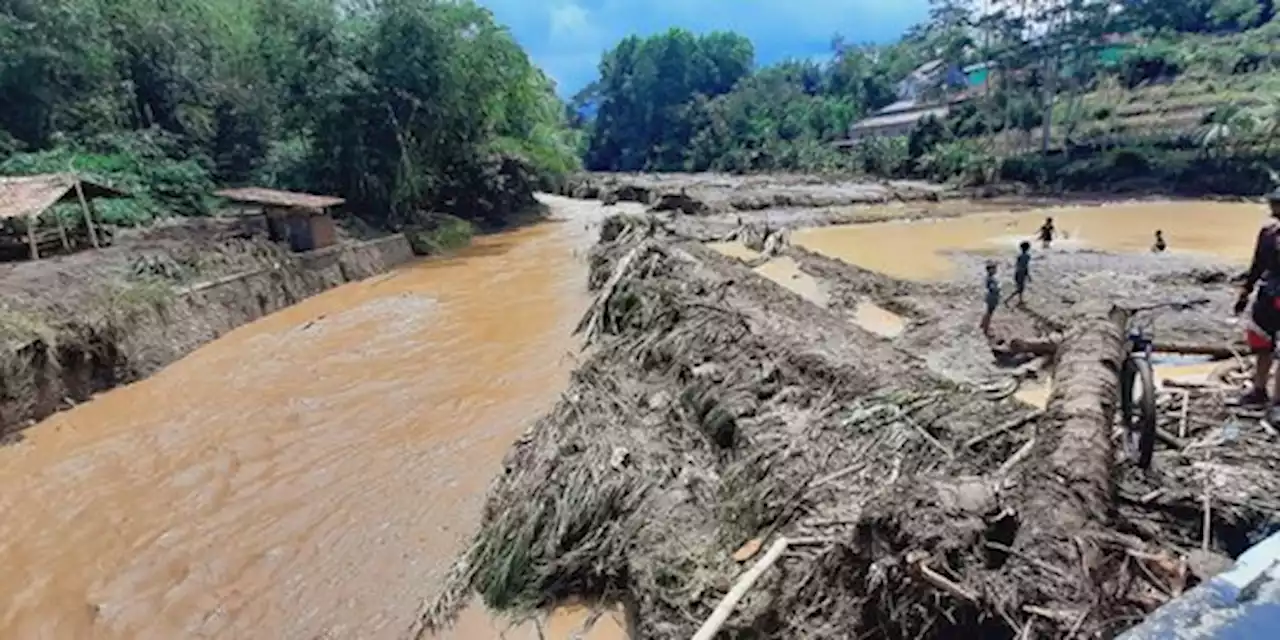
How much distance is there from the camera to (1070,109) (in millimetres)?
40938

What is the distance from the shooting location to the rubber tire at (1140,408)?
4.34m

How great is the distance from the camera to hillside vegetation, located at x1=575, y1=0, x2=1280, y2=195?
1329 inches

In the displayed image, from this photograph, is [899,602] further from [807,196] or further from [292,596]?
[807,196]

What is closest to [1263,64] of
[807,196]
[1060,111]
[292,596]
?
[1060,111]

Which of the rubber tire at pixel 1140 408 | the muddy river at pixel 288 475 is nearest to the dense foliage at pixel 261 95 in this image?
the muddy river at pixel 288 475

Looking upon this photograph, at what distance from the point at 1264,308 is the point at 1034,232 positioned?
21.9 meters

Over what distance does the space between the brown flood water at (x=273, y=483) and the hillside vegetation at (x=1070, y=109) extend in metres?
31.7

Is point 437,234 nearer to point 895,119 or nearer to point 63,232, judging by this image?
point 63,232

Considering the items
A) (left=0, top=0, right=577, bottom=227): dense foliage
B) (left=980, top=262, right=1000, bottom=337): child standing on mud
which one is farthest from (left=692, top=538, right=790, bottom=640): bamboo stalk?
(left=0, top=0, right=577, bottom=227): dense foliage

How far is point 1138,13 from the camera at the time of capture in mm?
41906

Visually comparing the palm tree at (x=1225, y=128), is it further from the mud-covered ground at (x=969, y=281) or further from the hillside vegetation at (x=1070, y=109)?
the mud-covered ground at (x=969, y=281)

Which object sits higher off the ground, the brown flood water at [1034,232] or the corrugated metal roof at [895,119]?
the corrugated metal roof at [895,119]

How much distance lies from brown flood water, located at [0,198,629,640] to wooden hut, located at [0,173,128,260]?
365 centimetres

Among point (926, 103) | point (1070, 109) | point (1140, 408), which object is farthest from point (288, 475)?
point (926, 103)
